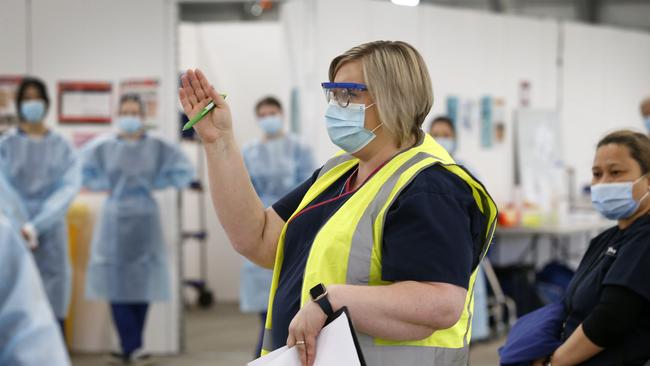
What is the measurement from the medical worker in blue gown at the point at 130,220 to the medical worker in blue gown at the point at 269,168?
15.9 inches

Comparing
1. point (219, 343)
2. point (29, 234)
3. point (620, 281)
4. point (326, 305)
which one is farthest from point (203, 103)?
point (219, 343)

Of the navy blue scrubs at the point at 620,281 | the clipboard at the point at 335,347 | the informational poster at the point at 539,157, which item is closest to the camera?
the clipboard at the point at 335,347

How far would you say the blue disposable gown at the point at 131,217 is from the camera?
191 inches

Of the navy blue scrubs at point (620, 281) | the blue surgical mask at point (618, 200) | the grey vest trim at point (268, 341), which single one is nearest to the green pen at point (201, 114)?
the grey vest trim at point (268, 341)

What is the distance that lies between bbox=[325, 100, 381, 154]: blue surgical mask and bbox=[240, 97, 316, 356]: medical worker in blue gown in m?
3.24

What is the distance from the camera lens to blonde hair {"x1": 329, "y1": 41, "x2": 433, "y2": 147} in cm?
150

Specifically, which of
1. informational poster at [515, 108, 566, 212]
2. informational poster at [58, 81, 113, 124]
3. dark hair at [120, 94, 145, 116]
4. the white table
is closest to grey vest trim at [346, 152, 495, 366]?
dark hair at [120, 94, 145, 116]

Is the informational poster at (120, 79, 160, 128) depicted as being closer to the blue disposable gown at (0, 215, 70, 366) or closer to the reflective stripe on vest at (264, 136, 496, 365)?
the reflective stripe on vest at (264, 136, 496, 365)

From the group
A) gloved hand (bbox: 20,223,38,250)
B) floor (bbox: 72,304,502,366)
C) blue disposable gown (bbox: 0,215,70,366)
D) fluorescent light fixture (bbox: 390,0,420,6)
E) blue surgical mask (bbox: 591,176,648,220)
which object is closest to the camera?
blue disposable gown (bbox: 0,215,70,366)

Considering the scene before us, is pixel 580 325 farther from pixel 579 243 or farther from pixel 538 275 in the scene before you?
pixel 579 243

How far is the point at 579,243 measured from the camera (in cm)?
731

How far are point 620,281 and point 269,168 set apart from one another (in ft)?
10.2

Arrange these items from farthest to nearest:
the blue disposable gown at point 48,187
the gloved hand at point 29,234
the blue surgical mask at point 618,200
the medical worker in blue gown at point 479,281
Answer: the medical worker in blue gown at point 479,281, the blue disposable gown at point 48,187, the gloved hand at point 29,234, the blue surgical mask at point 618,200

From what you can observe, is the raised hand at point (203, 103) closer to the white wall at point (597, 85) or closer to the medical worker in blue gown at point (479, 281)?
the medical worker in blue gown at point (479, 281)
